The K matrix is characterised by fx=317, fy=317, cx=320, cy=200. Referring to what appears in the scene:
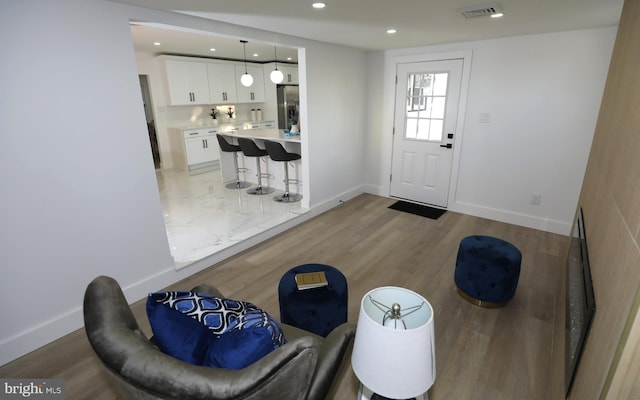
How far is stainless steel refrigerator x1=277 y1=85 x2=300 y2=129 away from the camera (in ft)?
27.2

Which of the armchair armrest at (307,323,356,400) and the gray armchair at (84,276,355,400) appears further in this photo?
the armchair armrest at (307,323,356,400)

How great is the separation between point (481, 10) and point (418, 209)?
273cm

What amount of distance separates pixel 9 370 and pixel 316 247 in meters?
2.57

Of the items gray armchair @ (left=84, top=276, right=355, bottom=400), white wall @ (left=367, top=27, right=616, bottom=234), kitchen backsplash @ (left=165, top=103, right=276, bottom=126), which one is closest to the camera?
gray armchair @ (left=84, top=276, right=355, bottom=400)

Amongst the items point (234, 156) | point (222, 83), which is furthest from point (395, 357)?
point (222, 83)

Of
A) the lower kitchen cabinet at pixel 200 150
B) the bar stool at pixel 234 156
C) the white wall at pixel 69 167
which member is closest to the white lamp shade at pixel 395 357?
the white wall at pixel 69 167

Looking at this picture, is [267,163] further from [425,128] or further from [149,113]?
[149,113]

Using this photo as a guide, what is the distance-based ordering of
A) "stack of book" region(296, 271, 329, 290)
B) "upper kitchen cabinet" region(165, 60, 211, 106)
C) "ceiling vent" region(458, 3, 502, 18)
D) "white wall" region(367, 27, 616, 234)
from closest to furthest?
"stack of book" region(296, 271, 329, 290)
"ceiling vent" region(458, 3, 502, 18)
"white wall" region(367, 27, 616, 234)
"upper kitchen cabinet" region(165, 60, 211, 106)

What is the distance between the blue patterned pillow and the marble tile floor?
6.39 feet

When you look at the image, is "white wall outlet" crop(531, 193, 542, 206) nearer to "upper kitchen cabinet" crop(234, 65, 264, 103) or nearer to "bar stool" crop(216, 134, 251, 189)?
"bar stool" crop(216, 134, 251, 189)

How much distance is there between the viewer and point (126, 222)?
8.25 ft

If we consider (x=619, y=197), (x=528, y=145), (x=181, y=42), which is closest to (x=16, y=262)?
(x=619, y=197)

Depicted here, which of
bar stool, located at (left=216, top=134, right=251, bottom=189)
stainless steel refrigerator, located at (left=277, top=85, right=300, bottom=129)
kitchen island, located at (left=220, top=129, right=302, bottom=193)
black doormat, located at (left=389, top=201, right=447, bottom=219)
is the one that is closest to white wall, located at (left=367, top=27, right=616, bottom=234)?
black doormat, located at (left=389, top=201, right=447, bottom=219)

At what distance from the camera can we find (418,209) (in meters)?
4.70
